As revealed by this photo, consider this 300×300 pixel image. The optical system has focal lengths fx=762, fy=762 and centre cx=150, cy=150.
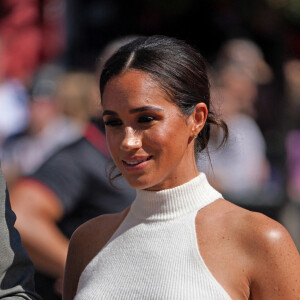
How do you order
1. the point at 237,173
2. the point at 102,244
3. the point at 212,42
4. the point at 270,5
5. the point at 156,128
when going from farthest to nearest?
the point at 212,42 → the point at 270,5 → the point at 237,173 → the point at 102,244 → the point at 156,128

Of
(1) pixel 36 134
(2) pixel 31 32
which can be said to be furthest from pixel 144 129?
(2) pixel 31 32

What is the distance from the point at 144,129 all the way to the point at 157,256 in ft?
1.29

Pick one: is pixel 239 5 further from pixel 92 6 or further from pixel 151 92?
pixel 151 92

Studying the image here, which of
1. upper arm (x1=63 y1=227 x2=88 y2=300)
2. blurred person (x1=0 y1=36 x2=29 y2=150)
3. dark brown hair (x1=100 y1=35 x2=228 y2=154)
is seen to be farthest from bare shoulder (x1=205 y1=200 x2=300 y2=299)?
blurred person (x1=0 y1=36 x2=29 y2=150)

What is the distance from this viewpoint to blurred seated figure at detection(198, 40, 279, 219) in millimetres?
5355

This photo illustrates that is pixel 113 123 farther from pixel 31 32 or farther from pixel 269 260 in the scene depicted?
pixel 31 32

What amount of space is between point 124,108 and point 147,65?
0.55ft

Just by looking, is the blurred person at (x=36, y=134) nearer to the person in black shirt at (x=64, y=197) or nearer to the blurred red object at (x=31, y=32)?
the blurred red object at (x=31, y=32)

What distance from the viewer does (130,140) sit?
2365 millimetres

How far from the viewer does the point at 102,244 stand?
2572 mm

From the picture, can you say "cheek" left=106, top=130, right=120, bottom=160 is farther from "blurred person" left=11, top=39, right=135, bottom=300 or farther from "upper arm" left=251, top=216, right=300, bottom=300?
"blurred person" left=11, top=39, right=135, bottom=300

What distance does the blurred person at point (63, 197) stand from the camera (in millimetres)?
3814

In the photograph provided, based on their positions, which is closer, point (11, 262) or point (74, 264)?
point (11, 262)

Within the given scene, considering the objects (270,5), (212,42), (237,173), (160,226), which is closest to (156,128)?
(160,226)
